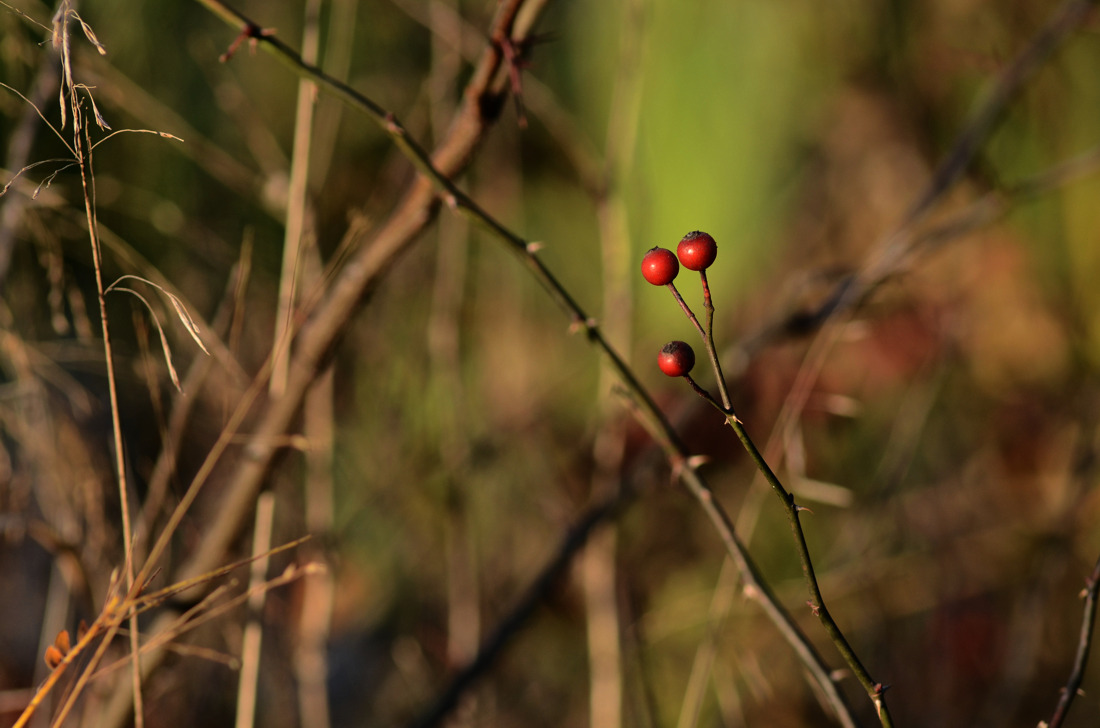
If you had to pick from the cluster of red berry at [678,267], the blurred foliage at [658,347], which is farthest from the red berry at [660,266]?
the blurred foliage at [658,347]

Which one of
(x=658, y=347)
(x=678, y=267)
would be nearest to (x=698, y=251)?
(x=678, y=267)

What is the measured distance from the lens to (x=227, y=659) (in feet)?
2.20

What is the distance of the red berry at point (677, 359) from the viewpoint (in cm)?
40

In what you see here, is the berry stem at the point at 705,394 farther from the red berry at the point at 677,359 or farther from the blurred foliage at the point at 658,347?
the blurred foliage at the point at 658,347

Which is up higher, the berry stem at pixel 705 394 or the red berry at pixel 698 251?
the red berry at pixel 698 251

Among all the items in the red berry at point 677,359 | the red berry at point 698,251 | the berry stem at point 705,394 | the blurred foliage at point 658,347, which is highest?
the blurred foliage at point 658,347

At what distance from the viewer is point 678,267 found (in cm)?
43

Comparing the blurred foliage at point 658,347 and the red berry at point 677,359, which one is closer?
the red berry at point 677,359

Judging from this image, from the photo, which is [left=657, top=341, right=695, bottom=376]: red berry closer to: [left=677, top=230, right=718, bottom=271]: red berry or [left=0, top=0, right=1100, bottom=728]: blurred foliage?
[left=677, top=230, right=718, bottom=271]: red berry

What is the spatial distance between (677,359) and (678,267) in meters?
0.05

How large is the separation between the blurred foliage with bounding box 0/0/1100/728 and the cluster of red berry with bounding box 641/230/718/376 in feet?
2.77

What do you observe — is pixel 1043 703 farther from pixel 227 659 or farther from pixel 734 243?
pixel 227 659

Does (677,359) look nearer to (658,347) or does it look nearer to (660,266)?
(660,266)

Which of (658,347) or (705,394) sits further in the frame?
(658,347)
